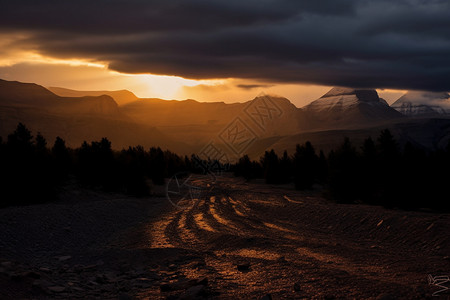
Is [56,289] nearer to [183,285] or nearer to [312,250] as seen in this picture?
[183,285]

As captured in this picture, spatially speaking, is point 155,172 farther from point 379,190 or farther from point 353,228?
point 353,228

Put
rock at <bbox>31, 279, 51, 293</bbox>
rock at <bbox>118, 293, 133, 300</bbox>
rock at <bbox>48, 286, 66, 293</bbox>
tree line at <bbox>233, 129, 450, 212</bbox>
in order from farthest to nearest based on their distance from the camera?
tree line at <bbox>233, 129, 450, 212</bbox>, rock at <bbox>48, 286, 66, 293</bbox>, rock at <bbox>31, 279, 51, 293</bbox>, rock at <bbox>118, 293, 133, 300</bbox>

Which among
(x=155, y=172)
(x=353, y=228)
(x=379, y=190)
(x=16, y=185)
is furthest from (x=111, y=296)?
(x=155, y=172)

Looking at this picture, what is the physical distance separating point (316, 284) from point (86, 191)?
3932 cm

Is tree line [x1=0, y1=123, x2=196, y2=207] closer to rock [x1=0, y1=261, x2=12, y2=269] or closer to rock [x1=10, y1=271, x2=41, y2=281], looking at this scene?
rock [x1=0, y1=261, x2=12, y2=269]

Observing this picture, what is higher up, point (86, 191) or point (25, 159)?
point (25, 159)

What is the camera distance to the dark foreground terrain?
36.7 ft

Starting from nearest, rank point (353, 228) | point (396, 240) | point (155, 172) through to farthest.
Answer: point (396, 240)
point (353, 228)
point (155, 172)

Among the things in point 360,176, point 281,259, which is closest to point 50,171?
point 360,176

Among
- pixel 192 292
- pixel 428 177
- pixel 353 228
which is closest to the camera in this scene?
pixel 192 292

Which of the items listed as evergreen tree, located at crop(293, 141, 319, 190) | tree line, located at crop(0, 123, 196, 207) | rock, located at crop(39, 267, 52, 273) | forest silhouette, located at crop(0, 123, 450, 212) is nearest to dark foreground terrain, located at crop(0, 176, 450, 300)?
rock, located at crop(39, 267, 52, 273)

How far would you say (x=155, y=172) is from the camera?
232 ft

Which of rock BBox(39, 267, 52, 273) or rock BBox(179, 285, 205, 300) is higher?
rock BBox(179, 285, 205, 300)

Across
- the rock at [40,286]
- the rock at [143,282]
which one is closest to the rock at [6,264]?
the rock at [40,286]
